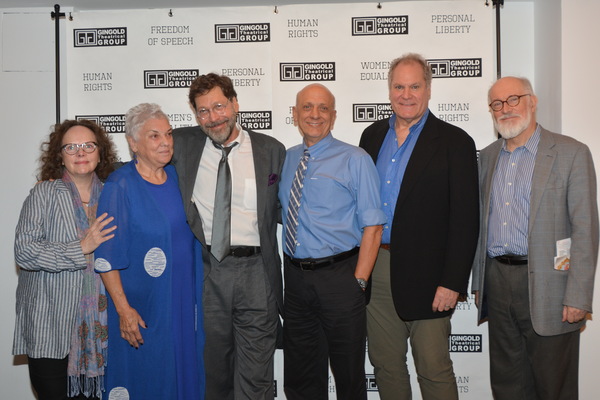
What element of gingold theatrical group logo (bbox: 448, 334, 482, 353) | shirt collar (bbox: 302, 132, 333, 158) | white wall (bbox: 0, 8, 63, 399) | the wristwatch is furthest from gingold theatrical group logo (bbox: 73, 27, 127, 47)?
gingold theatrical group logo (bbox: 448, 334, 482, 353)

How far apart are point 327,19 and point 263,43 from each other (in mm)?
512

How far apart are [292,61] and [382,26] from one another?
2.36 ft

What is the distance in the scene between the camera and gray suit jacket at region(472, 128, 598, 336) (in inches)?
106

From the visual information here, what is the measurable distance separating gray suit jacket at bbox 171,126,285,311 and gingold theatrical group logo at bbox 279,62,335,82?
97 cm

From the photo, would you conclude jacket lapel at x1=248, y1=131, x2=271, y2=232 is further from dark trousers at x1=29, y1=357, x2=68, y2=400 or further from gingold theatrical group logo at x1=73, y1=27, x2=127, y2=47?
gingold theatrical group logo at x1=73, y1=27, x2=127, y2=47

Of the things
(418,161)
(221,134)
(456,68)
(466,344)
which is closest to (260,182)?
(221,134)

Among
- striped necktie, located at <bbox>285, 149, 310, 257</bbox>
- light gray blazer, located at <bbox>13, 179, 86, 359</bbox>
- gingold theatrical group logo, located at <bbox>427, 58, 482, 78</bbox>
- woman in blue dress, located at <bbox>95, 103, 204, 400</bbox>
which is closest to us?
light gray blazer, located at <bbox>13, 179, 86, 359</bbox>

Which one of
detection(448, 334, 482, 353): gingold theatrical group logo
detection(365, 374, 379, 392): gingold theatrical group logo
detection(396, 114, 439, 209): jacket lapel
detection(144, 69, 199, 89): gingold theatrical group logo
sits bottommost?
detection(365, 374, 379, 392): gingold theatrical group logo

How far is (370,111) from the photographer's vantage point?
4012mm

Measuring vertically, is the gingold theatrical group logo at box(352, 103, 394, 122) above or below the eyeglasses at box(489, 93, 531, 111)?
above

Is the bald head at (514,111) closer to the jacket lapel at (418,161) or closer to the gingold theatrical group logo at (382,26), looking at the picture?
the jacket lapel at (418,161)

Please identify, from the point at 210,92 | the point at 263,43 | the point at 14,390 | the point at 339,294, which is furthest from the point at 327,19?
the point at 14,390

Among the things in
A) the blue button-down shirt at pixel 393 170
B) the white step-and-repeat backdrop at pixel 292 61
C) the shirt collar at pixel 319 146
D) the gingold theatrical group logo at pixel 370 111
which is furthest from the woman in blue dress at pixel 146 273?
the gingold theatrical group logo at pixel 370 111

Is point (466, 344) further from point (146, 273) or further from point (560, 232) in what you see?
point (146, 273)
